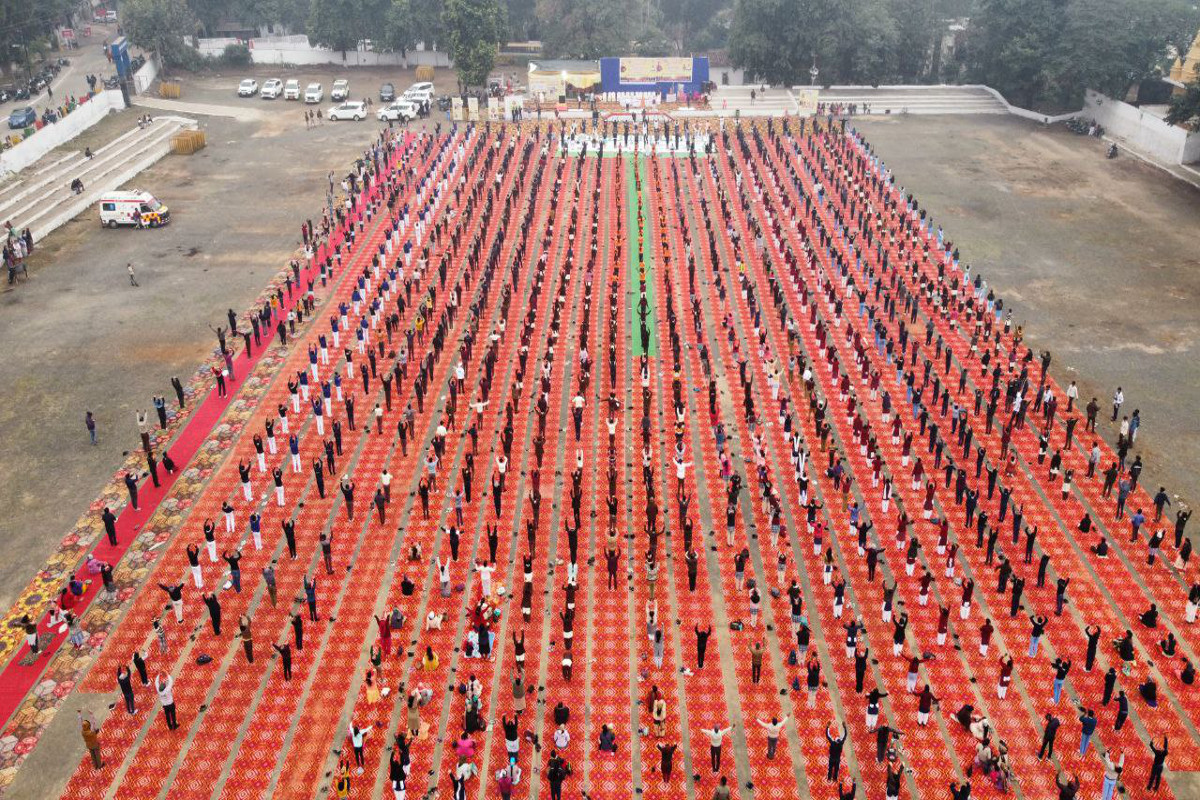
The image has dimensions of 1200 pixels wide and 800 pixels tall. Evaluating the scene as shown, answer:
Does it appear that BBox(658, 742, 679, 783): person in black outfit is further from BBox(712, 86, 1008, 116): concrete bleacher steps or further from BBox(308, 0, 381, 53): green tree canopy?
BBox(308, 0, 381, 53): green tree canopy

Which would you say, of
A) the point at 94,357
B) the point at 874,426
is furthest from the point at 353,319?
the point at 874,426

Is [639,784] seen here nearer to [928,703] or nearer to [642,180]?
[928,703]

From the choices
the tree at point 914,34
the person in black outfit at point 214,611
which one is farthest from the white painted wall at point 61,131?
the tree at point 914,34

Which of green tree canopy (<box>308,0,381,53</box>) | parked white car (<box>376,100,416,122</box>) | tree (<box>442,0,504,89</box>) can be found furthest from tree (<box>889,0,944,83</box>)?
green tree canopy (<box>308,0,381,53</box>)

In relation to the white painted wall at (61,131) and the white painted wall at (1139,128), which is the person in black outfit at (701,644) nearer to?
the white painted wall at (61,131)

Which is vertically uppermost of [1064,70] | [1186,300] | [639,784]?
[1064,70]

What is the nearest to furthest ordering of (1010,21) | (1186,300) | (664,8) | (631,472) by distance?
(631,472), (1186,300), (1010,21), (664,8)
